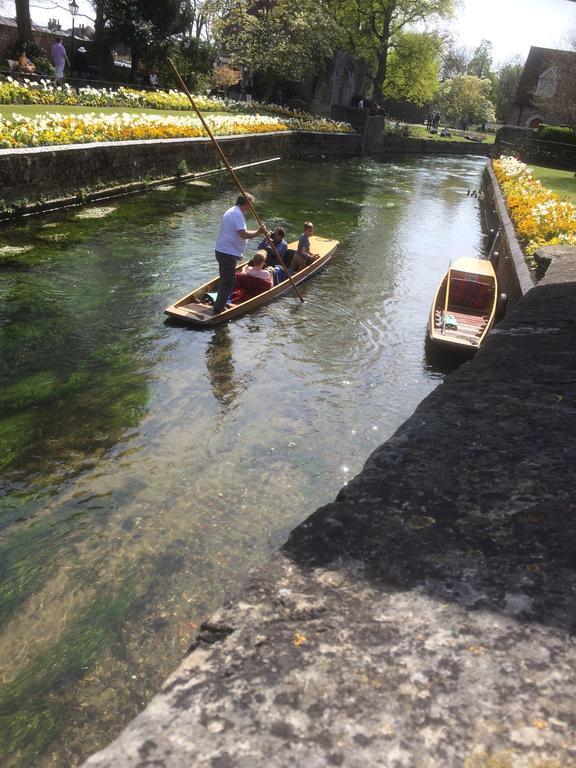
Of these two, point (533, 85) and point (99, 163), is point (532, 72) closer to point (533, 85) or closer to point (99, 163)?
point (533, 85)

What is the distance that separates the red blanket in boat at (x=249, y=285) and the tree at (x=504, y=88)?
86432 mm

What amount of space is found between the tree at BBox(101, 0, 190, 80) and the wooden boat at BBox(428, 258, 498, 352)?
28358 millimetres

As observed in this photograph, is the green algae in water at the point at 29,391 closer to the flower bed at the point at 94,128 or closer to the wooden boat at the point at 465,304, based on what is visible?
the wooden boat at the point at 465,304

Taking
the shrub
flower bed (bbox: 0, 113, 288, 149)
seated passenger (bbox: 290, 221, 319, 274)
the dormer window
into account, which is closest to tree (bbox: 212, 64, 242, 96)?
flower bed (bbox: 0, 113, 288, 149)

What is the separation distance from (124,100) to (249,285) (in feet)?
65.5

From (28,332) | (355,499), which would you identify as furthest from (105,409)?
(355,499)

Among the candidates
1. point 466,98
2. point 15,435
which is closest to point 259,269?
point 15,435

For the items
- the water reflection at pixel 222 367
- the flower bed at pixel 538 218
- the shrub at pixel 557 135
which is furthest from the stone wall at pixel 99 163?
the shrub at pixel 557 135

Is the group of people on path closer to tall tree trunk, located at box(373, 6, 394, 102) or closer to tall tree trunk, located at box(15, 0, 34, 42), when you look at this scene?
tall tree trunk, located at box(15, 0, 34, 42)

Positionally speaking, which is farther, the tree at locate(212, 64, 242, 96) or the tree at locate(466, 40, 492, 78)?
the tree at locate(466, 40, 492, 78)

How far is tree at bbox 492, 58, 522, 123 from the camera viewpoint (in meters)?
86.6

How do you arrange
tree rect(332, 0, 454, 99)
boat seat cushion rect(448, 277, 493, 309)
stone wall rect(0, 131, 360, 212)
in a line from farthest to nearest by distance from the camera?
tree rect(332, 0, 454, 99) → stone wall rect(0, 131, 360, 212) → boat seat cushion rect(448, 277, 493, 309)

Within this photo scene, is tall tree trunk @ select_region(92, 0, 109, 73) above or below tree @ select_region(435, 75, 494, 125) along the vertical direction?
below

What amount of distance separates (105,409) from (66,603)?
3.15 m
